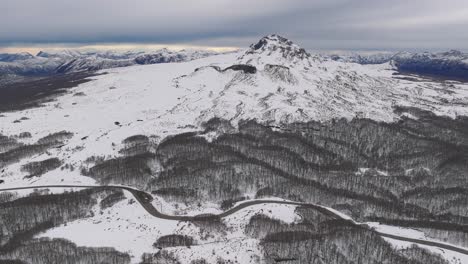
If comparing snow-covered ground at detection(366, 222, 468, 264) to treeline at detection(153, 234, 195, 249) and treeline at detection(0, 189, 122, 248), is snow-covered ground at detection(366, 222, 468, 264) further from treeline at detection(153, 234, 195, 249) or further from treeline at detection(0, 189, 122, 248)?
treeline at detection(0, 189, 122, 248)

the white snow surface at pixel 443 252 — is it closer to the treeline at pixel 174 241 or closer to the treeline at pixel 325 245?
the treeline at pixel 325 245

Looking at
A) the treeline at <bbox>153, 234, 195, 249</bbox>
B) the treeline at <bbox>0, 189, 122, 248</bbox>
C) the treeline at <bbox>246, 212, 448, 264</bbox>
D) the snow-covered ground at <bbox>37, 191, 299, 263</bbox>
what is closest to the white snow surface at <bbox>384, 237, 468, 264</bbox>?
the treeline at <bbox>246, 212, 448, 264</bbox>

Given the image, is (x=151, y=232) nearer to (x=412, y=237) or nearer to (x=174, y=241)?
(x=174, y=241)

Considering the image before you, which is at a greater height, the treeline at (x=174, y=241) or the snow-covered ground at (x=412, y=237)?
the treeline at (x=174, y=241)

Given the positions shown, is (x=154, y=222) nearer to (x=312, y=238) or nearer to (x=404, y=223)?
(x=312, y=238)

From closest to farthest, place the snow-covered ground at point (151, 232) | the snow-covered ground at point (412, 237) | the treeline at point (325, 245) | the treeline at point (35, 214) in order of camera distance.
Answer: the snow-covered ground at point (151, 232), the treeline at point (325, 245), the snow-covered ground at point (412, 237), the treeline at point (35, 214)

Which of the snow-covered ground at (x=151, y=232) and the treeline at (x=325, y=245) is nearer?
the snow-covered ground at (x=151, y=232)

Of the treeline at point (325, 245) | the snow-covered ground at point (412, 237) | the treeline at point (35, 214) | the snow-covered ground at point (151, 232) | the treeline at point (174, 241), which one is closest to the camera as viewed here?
the snow-covered ground at point (151, 232)

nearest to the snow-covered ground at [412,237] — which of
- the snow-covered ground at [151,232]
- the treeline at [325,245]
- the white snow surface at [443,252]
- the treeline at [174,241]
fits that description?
the white snow surface at [443,252]

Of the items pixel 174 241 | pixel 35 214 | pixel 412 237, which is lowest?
pixel 412 237

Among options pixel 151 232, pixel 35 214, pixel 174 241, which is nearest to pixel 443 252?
pixel 174 241

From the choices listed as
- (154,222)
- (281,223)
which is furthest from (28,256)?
(281,223)
